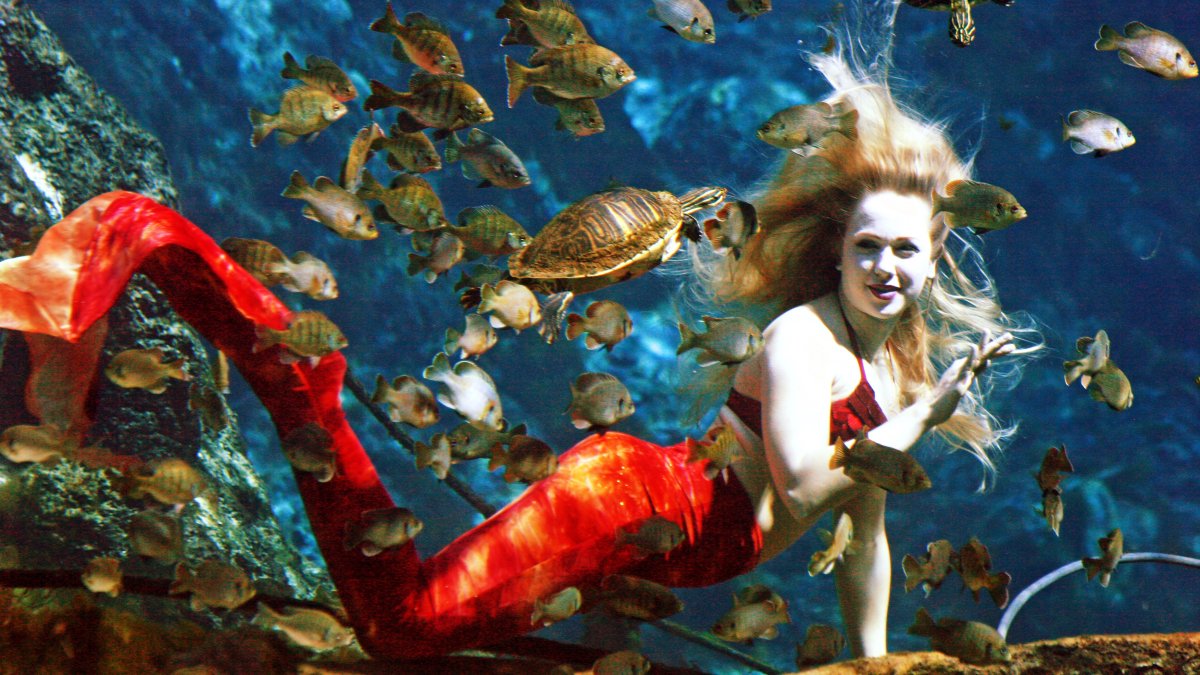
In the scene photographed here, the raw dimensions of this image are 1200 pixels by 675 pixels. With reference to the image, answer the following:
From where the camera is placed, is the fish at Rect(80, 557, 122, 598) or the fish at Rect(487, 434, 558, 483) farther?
the fish at Rect(487, 434, 558, 483)

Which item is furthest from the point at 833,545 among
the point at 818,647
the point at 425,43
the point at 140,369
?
the point at 140,369

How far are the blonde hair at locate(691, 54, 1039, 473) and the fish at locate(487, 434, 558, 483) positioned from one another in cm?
146

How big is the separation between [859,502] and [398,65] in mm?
10750

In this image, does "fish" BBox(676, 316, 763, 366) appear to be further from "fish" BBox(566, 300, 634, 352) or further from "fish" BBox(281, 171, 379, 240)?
"fish" BBox(281, 171, 379, 240)

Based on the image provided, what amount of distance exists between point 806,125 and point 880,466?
1362 mm

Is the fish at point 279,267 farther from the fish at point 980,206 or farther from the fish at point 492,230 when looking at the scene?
the fish at point 980,206

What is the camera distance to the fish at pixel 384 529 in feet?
8.20

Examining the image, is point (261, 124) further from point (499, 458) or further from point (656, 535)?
point (656, 535)

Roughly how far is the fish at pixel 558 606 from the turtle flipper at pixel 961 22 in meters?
2.53

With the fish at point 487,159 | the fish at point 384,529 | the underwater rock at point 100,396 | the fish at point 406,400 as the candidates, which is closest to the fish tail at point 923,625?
the fish at point 384,529

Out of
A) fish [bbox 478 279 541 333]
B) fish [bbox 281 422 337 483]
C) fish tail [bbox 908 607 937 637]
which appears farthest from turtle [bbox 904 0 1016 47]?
fish [bbox 281 422 337 483]

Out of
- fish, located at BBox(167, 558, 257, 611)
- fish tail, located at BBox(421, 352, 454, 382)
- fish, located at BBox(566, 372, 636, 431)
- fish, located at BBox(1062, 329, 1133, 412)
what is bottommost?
fish, located at BBox(1062, 329, 1133, 412)

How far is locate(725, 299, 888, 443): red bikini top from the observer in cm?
310

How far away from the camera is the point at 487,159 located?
3.04m
